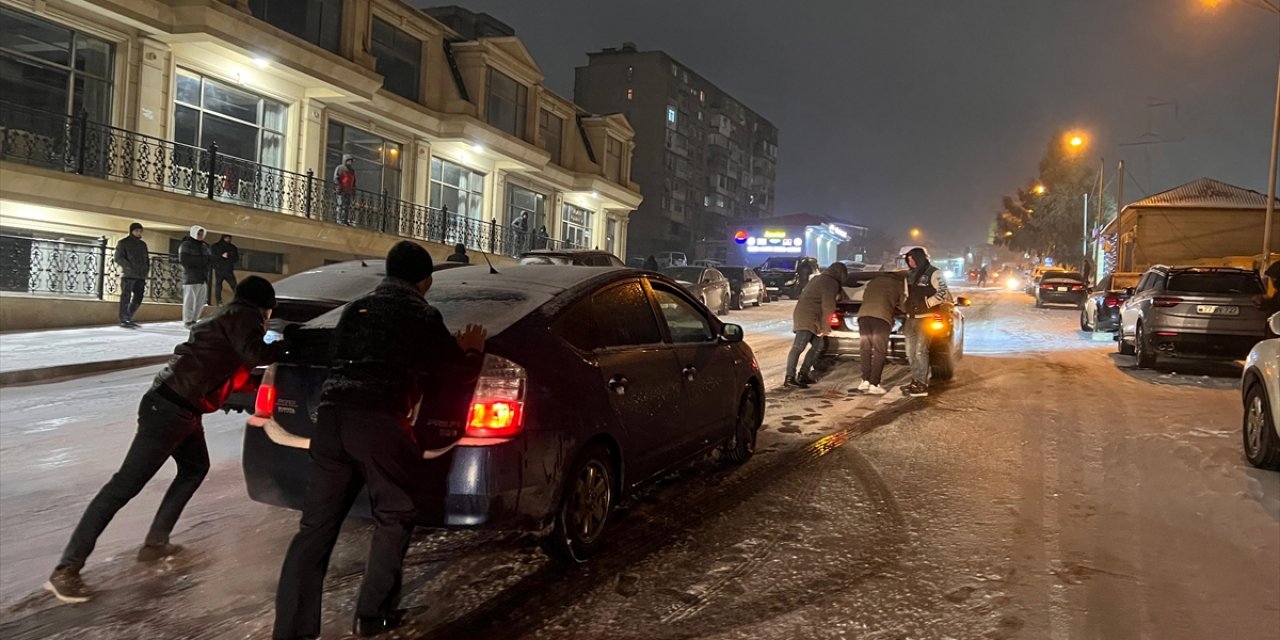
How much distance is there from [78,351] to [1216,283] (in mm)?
16769

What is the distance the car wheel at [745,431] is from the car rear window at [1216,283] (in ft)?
29.9

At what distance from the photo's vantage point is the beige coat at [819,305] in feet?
33.7

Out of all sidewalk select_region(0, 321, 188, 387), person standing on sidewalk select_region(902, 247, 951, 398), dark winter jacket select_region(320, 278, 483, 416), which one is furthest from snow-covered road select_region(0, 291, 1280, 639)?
sidewalk select_region(0, 321, 188, 387)

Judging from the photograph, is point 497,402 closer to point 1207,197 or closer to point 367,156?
point 367,156

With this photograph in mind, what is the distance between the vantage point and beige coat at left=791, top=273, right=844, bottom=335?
1027 cm

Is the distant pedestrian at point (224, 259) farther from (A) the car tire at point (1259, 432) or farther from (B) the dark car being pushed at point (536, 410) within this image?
(A) the car tire at point (1259, 432)

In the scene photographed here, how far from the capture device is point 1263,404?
6441mm

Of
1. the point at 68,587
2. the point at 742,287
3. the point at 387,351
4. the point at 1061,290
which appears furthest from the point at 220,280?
the point at 1061,290

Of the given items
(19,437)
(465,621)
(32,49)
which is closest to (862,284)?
(465,621)

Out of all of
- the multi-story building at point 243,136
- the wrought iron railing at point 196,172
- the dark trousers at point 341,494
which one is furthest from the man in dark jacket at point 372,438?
the wrought iron railing at point 196,172

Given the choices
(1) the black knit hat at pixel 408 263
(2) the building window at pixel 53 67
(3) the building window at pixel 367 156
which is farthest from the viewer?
(3) the building window at pixel 367 156

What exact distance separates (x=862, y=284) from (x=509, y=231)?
20700 mm

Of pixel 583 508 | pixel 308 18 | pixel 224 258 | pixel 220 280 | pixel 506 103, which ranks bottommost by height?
pixel 583 508

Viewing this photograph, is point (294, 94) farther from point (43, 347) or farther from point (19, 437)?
point (19, 437)
